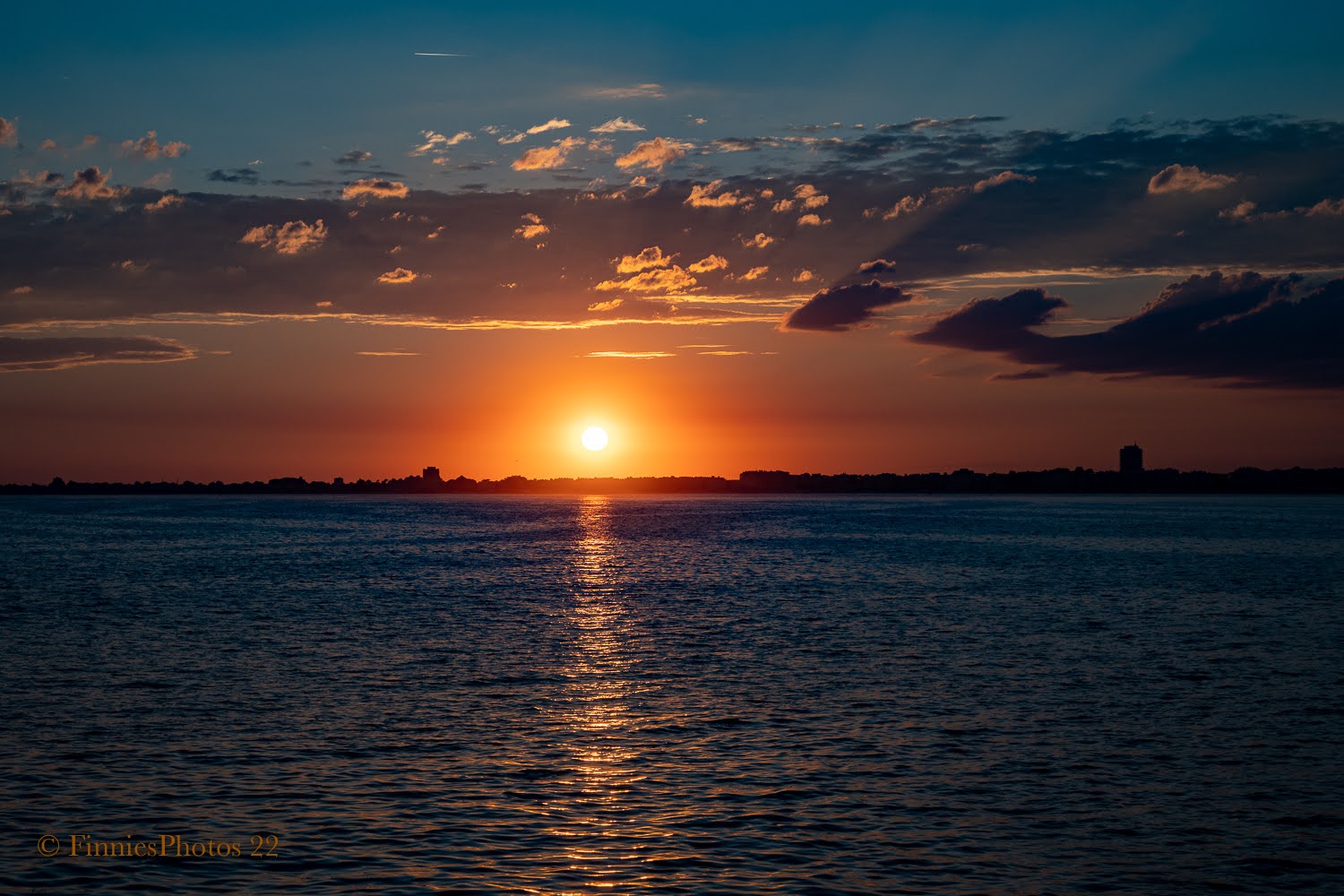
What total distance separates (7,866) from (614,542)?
12473 cm

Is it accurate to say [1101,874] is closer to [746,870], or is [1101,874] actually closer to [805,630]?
[746,870]

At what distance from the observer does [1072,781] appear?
78.7 ft

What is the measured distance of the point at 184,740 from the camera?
26.9 metres

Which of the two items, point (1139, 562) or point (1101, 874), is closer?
point (1101, 874)

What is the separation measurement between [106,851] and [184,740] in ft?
26.9

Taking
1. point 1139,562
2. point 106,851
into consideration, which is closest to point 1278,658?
point 106,851

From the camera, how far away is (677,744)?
1070 inches

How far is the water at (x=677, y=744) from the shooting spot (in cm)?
1867

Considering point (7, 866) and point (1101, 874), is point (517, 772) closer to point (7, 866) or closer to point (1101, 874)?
point (7, 866)

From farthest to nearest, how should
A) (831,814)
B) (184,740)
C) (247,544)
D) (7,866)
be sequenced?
(247,544), (184,740), (831,814), (7,866)

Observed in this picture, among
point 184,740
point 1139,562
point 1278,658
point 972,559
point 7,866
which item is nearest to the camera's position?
point 7,866

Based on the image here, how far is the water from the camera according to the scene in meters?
18.7

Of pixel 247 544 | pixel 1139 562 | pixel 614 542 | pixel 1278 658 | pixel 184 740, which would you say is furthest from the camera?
pixel 614 542

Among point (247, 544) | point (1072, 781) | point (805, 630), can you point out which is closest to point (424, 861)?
point (1072, 781)
